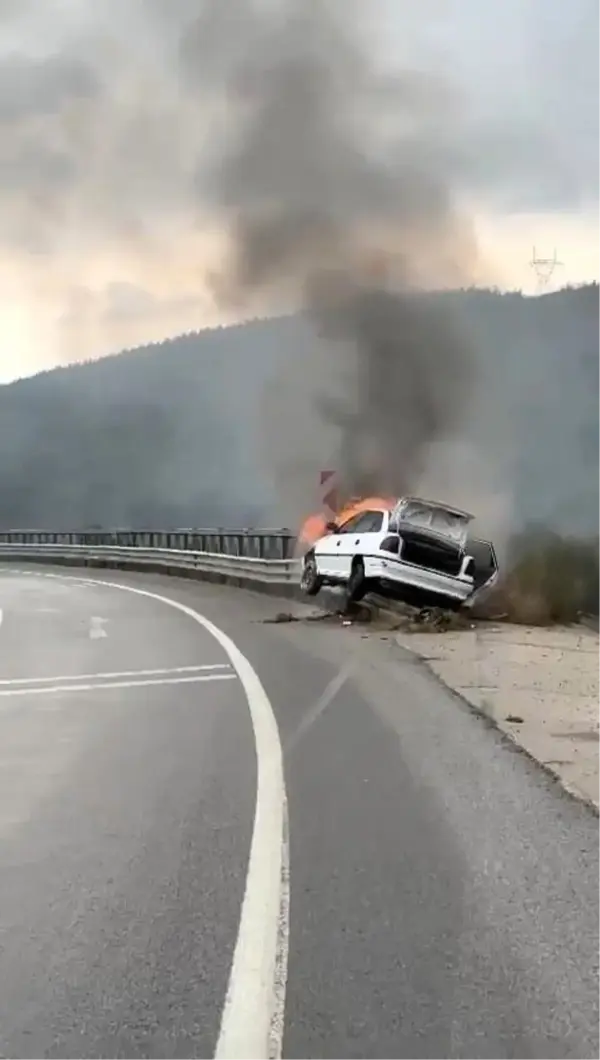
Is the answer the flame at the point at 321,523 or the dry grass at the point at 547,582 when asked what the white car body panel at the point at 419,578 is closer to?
the dry grass at the point at 547,582

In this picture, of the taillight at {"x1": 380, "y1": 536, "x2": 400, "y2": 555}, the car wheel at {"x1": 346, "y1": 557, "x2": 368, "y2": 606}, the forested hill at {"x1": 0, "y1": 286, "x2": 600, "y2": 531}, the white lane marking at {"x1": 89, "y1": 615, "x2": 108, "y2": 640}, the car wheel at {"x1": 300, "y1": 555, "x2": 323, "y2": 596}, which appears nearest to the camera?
the white lane marking at {"x1": 89, "y1": 615, "x2": 108, "y2": 640}

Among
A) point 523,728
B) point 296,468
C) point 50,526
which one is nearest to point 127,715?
point 523,728

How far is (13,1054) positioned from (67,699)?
24.6 feet

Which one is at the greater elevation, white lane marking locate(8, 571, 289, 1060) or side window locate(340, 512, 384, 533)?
side window locate(340, 512, 384, 533)

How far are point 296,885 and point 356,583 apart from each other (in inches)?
557

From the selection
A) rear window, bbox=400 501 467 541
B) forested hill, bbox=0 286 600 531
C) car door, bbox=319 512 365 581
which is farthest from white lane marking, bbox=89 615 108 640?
forested hill, bbox=0 286 600 531

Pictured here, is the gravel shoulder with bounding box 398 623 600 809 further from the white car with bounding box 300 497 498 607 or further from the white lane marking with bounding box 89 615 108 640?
the white lane marking with bounding box 89 615 108 640

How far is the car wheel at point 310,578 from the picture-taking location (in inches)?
856

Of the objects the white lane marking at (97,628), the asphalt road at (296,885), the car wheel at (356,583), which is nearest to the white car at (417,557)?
the car wheel at (356,583)

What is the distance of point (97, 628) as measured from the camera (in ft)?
60.6

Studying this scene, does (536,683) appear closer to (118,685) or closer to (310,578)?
(118,685)

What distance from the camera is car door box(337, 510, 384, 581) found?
749 inches

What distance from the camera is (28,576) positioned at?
38250mm

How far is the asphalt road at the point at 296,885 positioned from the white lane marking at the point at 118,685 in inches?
30.6
